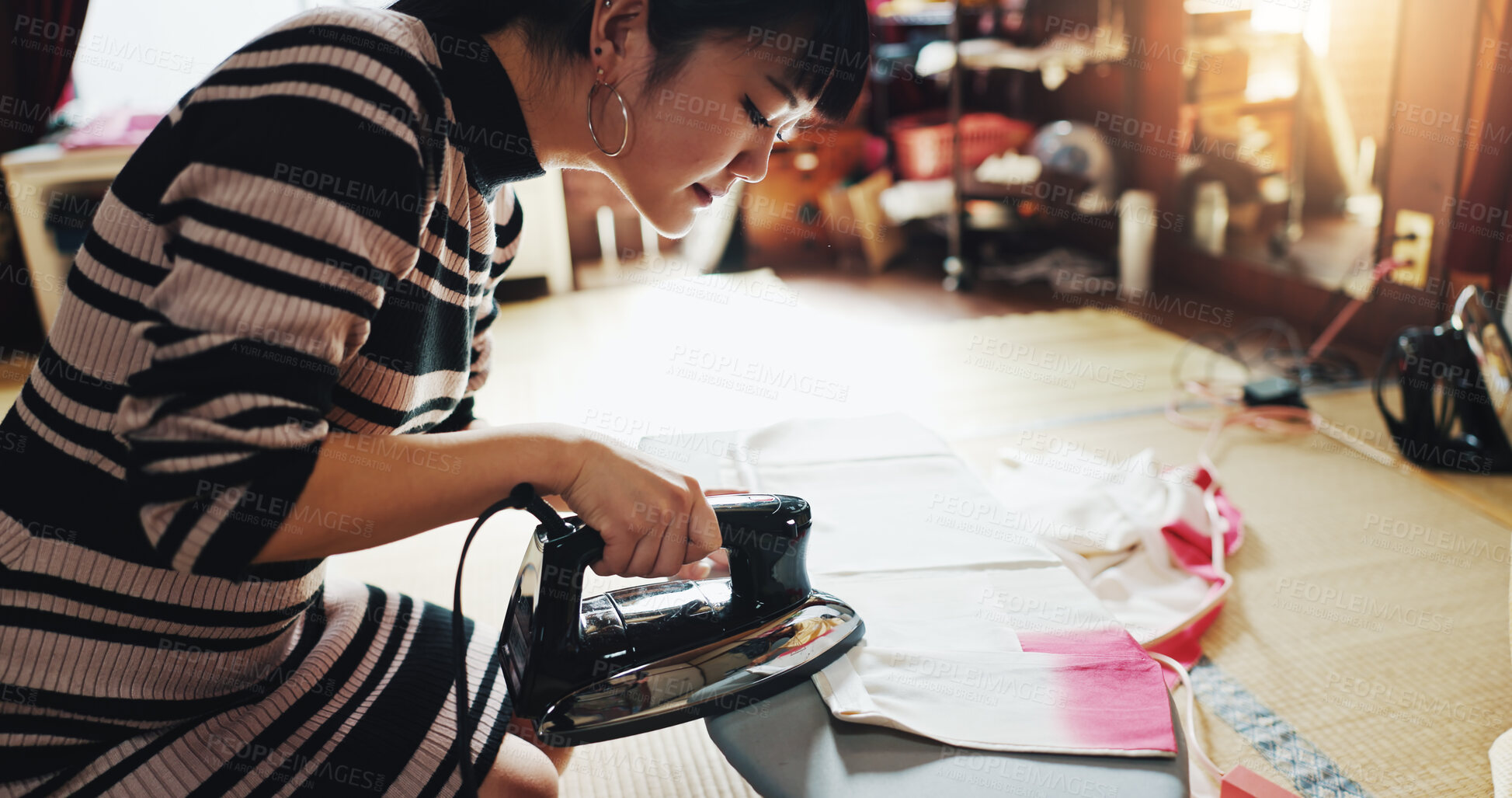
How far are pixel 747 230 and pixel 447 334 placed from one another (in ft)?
9.58

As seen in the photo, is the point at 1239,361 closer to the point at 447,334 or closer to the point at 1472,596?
the point at 1472,596

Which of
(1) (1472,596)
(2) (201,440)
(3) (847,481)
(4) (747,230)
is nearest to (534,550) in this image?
(2) (201,440)

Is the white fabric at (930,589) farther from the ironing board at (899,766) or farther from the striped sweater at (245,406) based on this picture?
the striped sweater at (245,406)

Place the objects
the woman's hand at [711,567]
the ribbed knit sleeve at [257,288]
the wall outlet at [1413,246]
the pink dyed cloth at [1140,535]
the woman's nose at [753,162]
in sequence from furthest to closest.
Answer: the wall outlet at [1413,246]
the pink dyed cloth at [1140,535]
the woman's hand at [711,567]
the woman's nose at [753,162]
the ribbed knit sleeve at [257,288]

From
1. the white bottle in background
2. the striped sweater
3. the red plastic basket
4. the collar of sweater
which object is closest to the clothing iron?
the striped sweater

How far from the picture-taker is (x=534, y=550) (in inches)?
25.8

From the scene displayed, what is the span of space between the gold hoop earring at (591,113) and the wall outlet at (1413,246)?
2116mm

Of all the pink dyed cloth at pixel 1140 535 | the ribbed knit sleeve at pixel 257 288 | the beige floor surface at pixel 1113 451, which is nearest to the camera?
the ribbed knit sleeve at pixel 257 288

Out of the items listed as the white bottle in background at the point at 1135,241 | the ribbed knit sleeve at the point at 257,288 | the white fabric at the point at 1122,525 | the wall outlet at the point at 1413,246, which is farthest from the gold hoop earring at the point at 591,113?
the white bottle in background at the point at 1135,241

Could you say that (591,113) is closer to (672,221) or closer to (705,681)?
(672,221)

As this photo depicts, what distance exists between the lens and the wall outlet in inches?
83.2

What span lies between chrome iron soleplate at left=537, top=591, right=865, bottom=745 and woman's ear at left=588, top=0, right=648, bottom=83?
0.42 meters

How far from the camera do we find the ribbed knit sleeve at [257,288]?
491 mm

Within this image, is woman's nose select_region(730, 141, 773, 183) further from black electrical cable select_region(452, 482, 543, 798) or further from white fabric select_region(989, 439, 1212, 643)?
white fabric select_region(989, 439, 1212, 643)
